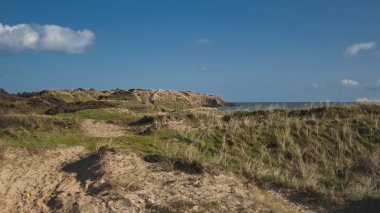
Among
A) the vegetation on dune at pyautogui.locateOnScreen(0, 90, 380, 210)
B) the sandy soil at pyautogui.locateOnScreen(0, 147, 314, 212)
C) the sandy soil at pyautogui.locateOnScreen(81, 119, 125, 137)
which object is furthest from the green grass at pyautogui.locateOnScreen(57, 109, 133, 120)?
the sandy soil at pyautogui.locateOnScreen(0, 147, 314, 212)

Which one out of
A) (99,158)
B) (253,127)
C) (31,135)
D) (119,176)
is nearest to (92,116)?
(31,135)

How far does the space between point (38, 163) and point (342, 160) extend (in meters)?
10.2

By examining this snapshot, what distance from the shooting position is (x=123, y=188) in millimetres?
10484

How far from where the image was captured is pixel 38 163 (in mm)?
13695

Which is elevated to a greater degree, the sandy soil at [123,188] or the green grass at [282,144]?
the green grass at [282,144]

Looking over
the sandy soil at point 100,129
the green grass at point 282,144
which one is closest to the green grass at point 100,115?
the sandy soil at point 100,129

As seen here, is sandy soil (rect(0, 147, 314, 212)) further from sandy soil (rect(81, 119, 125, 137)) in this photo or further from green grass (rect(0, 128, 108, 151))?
sandy soil (rect(81, 119, 125, 137))

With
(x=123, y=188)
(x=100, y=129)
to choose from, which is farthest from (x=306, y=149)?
(x=100, y=129)

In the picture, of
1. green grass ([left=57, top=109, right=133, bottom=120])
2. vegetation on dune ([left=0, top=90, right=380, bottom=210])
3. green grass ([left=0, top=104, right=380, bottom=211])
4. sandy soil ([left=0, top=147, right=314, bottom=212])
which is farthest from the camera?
green grass ([left=57, top=109, right=133, bottom=120])

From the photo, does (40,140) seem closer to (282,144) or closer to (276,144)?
(276,144)

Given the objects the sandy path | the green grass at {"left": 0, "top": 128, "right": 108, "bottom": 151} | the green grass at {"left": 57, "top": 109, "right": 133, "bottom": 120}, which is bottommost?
the sandy path

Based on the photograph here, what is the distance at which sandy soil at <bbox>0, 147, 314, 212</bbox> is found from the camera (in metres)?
9.82

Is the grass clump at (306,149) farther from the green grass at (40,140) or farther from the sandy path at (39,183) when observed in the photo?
the sandy path at (39,183)

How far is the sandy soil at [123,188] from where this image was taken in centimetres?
982
